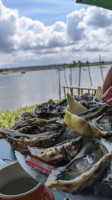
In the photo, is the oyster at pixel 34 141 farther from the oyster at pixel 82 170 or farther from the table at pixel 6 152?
the table at pixel 6 152

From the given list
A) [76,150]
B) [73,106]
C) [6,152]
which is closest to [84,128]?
[76,150]

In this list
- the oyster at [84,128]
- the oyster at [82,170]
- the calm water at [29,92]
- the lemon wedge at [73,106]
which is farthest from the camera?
the calm water at [29,92]

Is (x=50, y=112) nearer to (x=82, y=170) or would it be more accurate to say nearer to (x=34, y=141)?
(x=34, y=141)

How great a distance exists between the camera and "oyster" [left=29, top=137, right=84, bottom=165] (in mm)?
467

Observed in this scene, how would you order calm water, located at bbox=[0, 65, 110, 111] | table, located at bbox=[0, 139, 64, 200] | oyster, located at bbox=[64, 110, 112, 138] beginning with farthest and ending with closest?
calm water, located at bbox=[0, 65, 110, 111] < table, located at bbox=[0, 139, 64, 200] < oyster, located at bbox=[64, 110, 112, 138]

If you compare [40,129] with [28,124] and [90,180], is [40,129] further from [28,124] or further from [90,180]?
[90,180]

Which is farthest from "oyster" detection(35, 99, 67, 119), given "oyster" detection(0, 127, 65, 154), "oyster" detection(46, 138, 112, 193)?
"oyster" detection(46, 138, 112, 193)

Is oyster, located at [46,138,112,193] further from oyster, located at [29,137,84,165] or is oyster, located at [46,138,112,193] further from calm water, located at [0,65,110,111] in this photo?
calm water, located at [0,65,110,111]

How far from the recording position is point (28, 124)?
728 millimetres

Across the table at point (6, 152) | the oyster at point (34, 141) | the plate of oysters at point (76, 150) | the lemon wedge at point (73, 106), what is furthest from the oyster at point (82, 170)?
the table at point (6, 152)

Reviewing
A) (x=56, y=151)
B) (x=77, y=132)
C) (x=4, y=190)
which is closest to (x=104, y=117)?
(x=77, y=132)

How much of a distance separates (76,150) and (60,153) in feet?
0.15

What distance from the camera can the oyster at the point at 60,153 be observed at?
0.47 m

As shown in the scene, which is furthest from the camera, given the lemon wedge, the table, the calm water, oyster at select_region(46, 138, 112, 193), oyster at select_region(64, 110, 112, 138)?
the calm water
